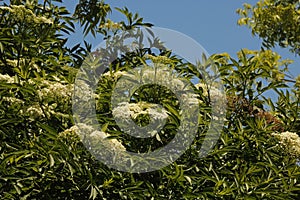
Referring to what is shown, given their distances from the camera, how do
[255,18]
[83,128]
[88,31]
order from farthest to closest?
[255,18], [88,31], [83,128]

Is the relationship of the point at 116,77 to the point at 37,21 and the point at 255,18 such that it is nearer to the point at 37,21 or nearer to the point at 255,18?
the point at 37,21

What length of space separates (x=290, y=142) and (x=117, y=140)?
89 centimetres

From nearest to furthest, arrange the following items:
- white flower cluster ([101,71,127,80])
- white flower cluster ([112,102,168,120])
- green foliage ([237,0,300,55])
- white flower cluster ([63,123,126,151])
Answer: white flower cluster ([63,123,126,151]) → white flower cluster ([112,102,168,120]) → white flower cluster ([101,71,127,80]) → green foliage ([237,0,300,55])

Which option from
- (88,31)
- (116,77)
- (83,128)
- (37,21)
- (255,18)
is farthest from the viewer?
(255,18)

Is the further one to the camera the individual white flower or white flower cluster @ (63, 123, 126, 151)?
the individual white flower

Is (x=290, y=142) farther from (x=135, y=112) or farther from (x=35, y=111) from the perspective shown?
(x=35, y=111)

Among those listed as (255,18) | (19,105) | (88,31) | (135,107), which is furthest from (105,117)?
(255,18)

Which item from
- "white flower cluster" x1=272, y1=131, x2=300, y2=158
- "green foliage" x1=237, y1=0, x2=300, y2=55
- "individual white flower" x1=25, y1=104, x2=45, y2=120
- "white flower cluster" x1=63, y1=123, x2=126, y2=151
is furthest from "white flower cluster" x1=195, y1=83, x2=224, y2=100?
"green foliage" x1=237, y1=0, x2=300, y2=55

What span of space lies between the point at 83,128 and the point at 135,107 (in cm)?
29

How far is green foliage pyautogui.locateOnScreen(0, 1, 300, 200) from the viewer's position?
2.66 meters

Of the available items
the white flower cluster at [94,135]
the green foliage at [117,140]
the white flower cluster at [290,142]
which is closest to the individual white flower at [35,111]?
the green foliage at [117,140]

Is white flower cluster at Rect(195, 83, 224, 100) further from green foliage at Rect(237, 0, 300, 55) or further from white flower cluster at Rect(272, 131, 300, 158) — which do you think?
green foliage at Rect(237, 0, 300, 55)

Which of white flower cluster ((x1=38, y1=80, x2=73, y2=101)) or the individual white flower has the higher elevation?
white flower cluster ((x1=38, y1=80, x2=73, y2=101))

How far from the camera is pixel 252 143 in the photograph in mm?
3092
